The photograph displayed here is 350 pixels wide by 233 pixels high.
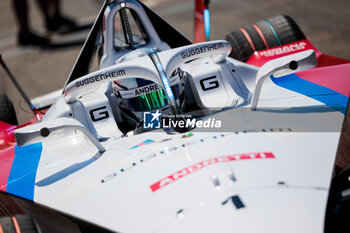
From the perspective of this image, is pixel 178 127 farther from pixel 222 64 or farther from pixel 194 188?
pixel 222 64

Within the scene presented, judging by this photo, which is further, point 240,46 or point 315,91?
point 240,46

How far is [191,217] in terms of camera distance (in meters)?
1.64

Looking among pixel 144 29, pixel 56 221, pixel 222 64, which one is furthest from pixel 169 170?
pixel 144 29

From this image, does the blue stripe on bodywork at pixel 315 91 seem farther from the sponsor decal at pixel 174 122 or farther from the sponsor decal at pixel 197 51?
the sponsor decal at pixel 174 122

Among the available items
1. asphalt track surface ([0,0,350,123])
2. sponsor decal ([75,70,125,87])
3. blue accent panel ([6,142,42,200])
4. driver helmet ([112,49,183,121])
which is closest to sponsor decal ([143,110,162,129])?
driver helmet ([112,49,183,121])

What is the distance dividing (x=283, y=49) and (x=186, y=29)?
3.22 meters

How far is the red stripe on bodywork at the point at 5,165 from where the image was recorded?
2161mm

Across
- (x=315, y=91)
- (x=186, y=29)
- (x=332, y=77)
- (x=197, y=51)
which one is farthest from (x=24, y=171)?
(x=186, y=29)

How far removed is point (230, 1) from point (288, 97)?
213 inches

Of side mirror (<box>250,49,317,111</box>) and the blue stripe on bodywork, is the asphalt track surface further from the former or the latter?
side mirror (<box>250,49,317,111</box>)

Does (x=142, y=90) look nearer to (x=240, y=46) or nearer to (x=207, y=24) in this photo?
(x=207, y=24)

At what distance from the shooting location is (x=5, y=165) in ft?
7.82

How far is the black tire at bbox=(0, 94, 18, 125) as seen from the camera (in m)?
3.45

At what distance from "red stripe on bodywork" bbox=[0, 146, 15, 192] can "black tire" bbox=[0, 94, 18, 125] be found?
952mm
